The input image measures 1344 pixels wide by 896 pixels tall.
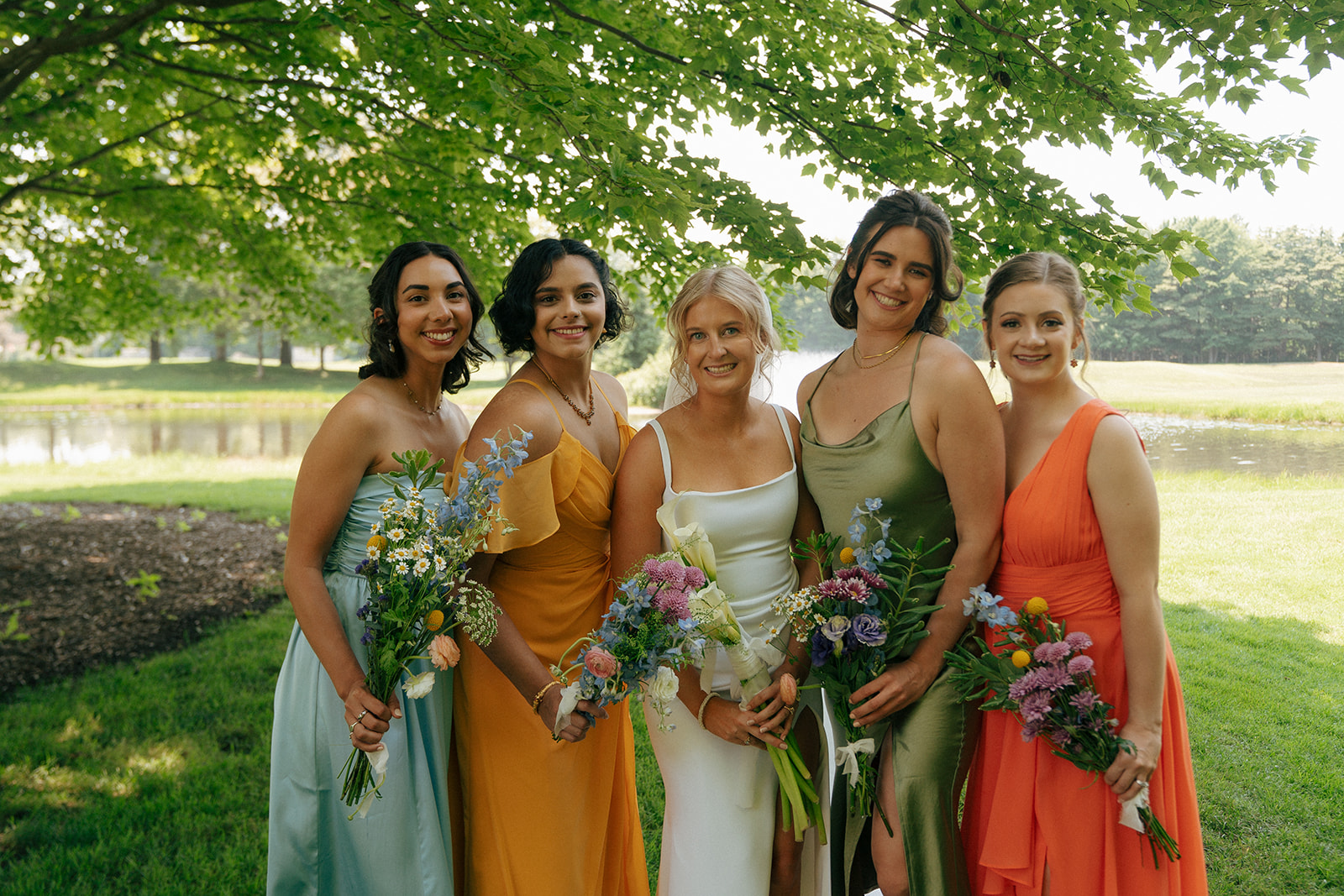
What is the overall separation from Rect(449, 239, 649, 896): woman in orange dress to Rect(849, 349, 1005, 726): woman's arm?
1.06 meters

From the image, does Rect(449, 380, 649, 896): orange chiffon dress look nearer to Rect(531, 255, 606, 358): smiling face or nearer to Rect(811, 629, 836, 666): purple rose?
Rect(531, 255, 606, 358): smiling face

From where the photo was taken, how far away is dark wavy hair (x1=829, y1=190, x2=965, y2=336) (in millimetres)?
2752

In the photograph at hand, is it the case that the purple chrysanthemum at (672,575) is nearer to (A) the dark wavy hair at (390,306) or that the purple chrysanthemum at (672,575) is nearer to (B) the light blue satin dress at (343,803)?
(B) the light blue satin dress at (343,803)

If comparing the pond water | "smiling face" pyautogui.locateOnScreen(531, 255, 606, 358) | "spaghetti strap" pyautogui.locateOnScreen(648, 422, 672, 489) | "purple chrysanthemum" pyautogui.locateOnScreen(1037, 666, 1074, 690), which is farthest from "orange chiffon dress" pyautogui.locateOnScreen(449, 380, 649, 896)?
the pond water

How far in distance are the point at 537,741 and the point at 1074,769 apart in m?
1.78

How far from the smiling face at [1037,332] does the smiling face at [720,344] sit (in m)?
0.88

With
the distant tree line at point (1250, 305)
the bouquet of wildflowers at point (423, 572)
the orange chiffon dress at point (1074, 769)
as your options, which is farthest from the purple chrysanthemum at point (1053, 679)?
the distant tree line at point (1250, 305)

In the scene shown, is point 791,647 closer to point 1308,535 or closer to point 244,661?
point 244,661

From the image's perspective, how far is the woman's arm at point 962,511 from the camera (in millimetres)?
2586

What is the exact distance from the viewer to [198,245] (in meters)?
8.43

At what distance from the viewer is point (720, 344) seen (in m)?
2.73

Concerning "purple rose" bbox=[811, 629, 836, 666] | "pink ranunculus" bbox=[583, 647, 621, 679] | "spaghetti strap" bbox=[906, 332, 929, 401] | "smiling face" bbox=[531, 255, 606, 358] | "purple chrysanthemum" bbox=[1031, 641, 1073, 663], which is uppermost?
"smiling face" bbox=[531, 255, 606, 358]

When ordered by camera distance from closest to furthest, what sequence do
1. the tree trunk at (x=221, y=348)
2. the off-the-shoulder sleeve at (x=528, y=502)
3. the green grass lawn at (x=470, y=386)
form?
the off-the-shoulder sleeve at (x=528, y=502) → the green grass lawn at (x=470, y=386) → the tree trunk at (x=221, y=348)

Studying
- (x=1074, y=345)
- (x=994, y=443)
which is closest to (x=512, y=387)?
(x=994, y=443)
